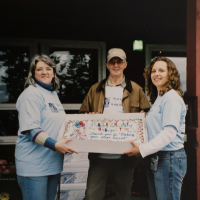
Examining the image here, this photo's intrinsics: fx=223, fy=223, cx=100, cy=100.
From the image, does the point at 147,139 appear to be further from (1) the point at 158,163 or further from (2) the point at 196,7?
(2) the point at 196,7

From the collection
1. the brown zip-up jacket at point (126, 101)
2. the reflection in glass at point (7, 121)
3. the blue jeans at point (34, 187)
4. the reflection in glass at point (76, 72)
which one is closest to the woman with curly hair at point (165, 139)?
A: the brown zip-up jacket at point (126, 101)

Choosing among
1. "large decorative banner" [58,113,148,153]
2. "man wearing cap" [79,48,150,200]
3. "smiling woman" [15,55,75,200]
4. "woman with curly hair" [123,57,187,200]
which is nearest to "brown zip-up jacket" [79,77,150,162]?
"man wearing cap" [79,48,150,200]

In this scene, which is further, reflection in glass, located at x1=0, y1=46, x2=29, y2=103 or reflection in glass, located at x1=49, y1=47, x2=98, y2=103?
reflection in glass, located at x1=49, y1=47, x2=98, y2=103

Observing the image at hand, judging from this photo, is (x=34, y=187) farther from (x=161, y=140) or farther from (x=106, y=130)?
(x=161, y=140)

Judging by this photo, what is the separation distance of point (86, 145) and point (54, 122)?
1.13 feet

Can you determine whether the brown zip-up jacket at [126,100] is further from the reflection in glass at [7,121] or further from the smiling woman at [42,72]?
the reflection in glass at [7,121]

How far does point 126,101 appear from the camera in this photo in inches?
90.4

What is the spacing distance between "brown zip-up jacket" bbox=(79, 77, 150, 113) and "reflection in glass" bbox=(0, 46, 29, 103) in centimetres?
227

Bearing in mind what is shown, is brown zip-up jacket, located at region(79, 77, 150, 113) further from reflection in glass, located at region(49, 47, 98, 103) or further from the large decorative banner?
reflection in glass, located at region(49, 47, 98, 103)

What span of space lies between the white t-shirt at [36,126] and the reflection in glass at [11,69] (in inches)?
97.8

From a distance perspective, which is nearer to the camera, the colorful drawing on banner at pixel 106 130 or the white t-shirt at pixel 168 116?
the white t-shirt at pixel 168 116

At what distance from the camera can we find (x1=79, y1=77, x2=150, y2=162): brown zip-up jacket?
7.49ft

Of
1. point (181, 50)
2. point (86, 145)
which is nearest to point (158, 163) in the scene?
point (86, 145)

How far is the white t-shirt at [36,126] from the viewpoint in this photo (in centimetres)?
181
